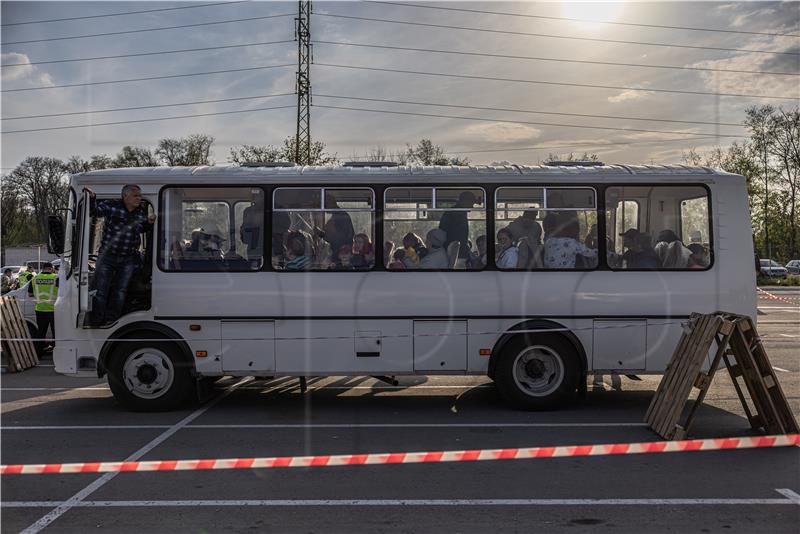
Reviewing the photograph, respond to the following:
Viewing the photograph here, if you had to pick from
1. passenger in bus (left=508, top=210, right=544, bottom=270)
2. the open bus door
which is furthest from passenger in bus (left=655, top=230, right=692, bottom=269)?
the open bus door

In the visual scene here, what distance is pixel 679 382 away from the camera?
7461 mm

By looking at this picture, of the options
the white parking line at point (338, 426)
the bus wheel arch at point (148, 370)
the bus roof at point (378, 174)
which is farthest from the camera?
the bus roof at point (378, 174)

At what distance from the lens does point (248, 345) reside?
8.73 metres

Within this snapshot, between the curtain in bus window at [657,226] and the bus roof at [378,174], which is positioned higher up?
the bus roof at [378,174]

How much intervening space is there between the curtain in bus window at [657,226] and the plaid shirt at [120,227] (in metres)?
5.94

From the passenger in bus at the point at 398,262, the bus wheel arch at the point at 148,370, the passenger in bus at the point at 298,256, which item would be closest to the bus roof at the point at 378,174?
the passenger in bus at the point at 298,256

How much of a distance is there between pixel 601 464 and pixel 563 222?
3.37m

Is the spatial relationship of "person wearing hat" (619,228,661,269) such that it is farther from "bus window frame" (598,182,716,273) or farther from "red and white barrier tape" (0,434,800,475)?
"red and white barrier tape" (0,434,800,475)

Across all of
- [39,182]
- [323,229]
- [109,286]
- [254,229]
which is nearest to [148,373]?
[109,286]

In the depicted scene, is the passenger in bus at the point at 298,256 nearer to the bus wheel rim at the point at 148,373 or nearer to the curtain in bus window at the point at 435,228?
the curtain in bus window at the point at 435,228

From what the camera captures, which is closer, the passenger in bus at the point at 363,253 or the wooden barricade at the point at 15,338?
the passenger in bus at the point at 363,253

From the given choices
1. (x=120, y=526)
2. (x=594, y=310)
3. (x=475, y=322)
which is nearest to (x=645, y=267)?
(x=594, y=310)

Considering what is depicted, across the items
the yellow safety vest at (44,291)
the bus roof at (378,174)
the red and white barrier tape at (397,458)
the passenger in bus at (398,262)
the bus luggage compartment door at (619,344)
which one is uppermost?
the bus roof at (378,174)

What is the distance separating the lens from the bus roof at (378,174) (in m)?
8.90
